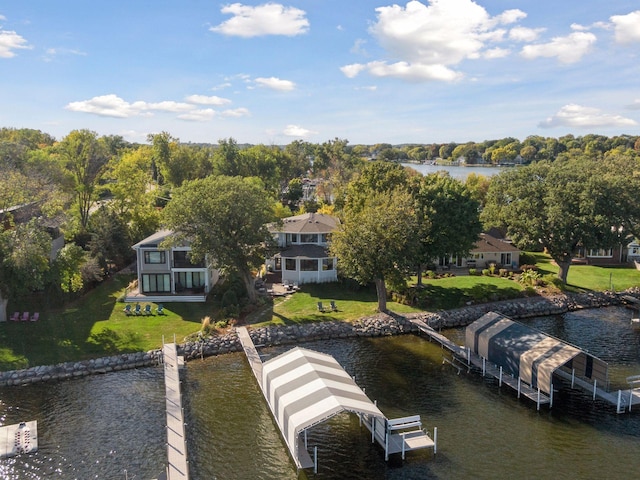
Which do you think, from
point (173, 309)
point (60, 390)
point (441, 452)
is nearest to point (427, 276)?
point (173, 309)

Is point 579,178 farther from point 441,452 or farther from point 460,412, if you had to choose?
point 441,452

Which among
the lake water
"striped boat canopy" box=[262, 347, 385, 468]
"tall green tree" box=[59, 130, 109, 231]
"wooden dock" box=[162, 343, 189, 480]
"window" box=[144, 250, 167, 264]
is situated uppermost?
"tall green tree" box=[59, 130, 109, 231]

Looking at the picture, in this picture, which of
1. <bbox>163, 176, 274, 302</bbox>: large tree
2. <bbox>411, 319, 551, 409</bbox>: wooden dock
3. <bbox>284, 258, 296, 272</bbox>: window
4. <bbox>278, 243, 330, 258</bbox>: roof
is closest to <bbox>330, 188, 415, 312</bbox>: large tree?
<bbox>411, 319, 551, 409</bbox>: wooden dock

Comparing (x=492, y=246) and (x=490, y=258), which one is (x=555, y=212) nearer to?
(x=492, y=246)

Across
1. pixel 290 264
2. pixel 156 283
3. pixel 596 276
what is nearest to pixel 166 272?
pixel 156 283

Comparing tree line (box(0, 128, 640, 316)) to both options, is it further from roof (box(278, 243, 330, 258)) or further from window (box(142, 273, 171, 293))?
window (box(142, 273, 171, 293))
